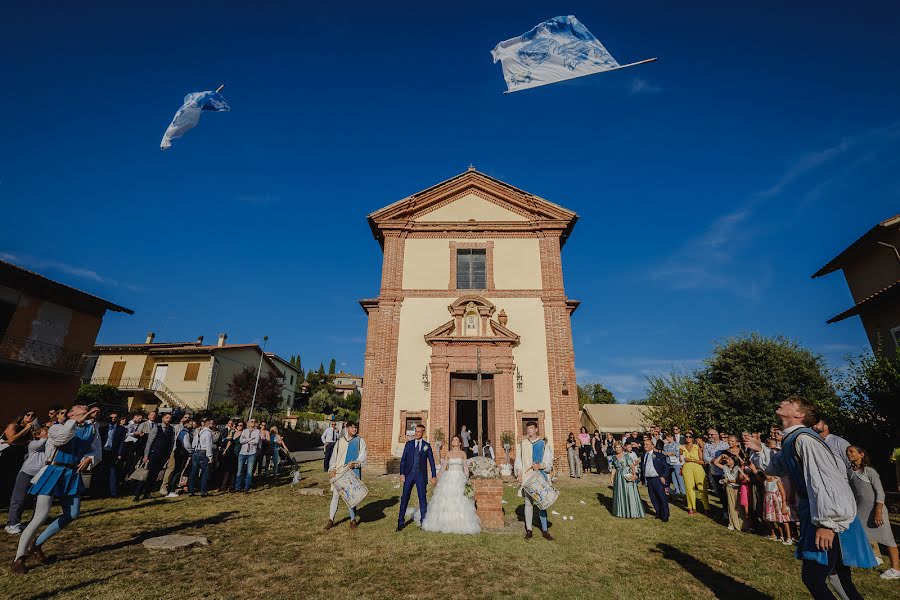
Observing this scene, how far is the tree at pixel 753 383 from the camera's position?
17203 millimetres

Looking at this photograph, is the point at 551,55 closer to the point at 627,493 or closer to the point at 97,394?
the point at 627,493

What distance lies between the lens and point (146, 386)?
1337 inches

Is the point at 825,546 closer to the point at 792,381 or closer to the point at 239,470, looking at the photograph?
the point at 239,470

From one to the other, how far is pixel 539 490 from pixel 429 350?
35.1 ft

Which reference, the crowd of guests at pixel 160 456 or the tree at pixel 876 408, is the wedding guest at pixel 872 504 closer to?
the tree at pixel 876 408

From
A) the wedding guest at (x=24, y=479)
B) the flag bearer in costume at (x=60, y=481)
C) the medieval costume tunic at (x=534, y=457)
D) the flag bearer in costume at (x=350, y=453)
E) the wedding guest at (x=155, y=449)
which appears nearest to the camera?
the flag bearer in costume at (x=60, y=481)

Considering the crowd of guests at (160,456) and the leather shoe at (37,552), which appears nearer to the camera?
the leather shoe at (37,552)

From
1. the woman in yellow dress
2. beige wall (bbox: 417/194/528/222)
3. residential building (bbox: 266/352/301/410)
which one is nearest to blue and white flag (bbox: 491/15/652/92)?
the woman in yellow dress

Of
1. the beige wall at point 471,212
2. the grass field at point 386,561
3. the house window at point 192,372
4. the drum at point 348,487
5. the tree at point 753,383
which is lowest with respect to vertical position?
the grass field at point 386,561

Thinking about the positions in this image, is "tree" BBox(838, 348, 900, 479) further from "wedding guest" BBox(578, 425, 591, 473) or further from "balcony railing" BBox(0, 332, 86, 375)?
"balcony railing" BBox(0, 332, 86, 375)

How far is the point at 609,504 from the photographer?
34.7 feet

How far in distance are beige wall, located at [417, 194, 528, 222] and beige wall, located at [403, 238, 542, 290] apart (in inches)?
51.3

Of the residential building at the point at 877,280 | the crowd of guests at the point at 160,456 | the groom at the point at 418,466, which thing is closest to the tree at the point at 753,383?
the residential building at the point at 877,280

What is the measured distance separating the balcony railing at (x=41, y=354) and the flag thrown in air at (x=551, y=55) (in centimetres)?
2438
